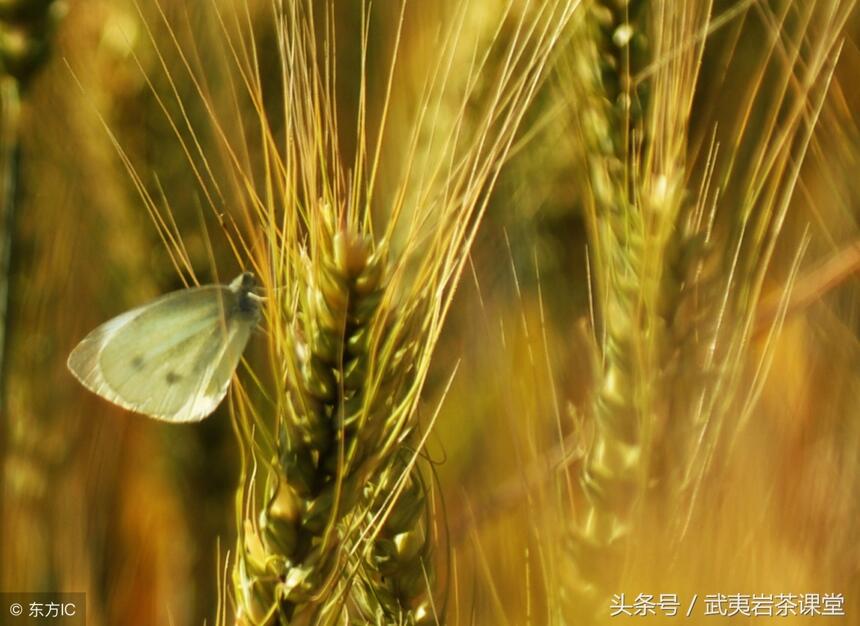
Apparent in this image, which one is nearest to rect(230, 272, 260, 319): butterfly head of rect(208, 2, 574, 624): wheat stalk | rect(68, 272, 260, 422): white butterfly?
rect(68, 272, 260, 422): white butterfly

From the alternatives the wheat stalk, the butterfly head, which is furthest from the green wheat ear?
the butterfly head

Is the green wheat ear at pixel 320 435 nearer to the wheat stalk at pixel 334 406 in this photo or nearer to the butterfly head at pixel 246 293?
the wheat stalk at pixel 334 406

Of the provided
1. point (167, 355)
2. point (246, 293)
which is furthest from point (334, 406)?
point (167, 355)

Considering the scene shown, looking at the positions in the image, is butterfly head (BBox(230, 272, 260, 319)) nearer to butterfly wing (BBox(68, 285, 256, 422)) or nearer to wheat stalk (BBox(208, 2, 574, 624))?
butterfly wing (BBox(68, 285, 256, 422))

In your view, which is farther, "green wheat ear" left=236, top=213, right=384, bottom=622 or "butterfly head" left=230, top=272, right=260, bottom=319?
"butterfly head" left=230, top=272, right=260, bottom=319

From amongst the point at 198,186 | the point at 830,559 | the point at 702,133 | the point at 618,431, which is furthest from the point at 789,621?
the point at 198,186

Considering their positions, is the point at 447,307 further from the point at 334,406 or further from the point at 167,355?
the point at 167,355

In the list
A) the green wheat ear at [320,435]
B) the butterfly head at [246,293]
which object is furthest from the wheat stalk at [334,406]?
the butterfly head at [246,293]

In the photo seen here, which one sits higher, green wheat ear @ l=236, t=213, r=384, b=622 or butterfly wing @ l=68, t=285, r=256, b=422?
butterfly wing @ l=68, t=285, r=256, b=422
